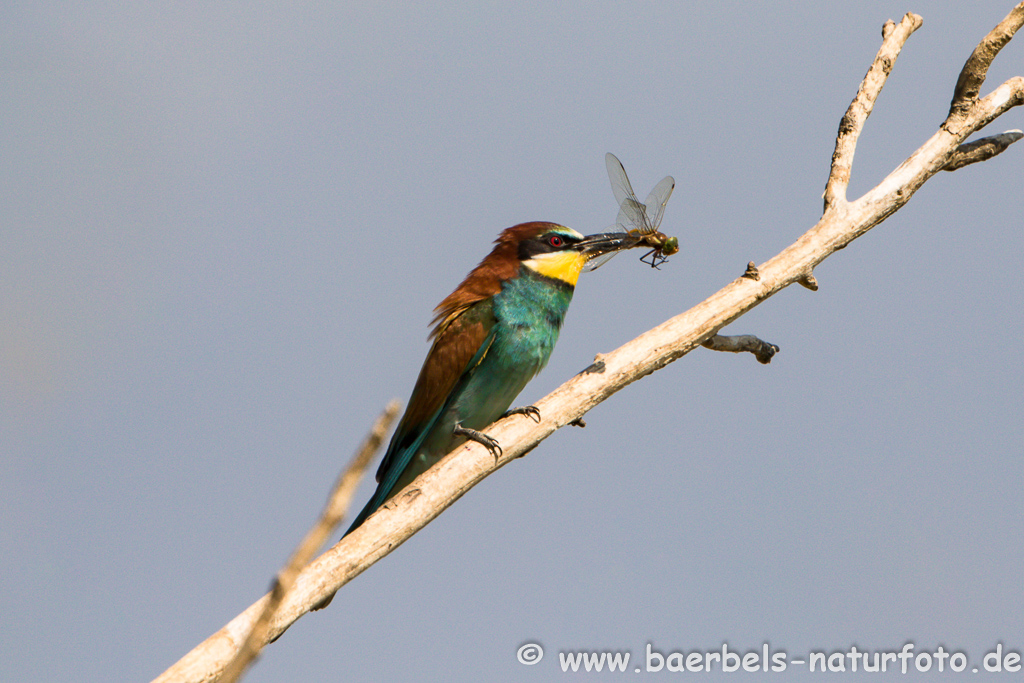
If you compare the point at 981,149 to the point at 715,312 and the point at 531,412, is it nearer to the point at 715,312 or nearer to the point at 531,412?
the point at 715,312

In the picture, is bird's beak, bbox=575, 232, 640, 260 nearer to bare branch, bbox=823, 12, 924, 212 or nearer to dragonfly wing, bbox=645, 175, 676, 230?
dragonfly wing, bbox=645, 175, 676, 230

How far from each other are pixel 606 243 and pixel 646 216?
295mm

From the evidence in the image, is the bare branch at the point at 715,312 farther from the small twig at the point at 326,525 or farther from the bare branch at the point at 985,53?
the small twig at the point at 326,525

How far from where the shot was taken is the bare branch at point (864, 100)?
3.96m

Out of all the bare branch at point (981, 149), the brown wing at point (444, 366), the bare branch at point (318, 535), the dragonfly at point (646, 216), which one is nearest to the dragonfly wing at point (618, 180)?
the dragonfly at point (646, 216)

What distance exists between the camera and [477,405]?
435 cm

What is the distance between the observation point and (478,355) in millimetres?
4375

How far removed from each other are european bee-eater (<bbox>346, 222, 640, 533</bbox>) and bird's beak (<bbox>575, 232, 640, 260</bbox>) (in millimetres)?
142

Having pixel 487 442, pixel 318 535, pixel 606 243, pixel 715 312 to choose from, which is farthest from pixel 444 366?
pixel 318 535

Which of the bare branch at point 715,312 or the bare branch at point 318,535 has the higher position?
the bare branch at point 715,312

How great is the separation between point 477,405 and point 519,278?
747mm

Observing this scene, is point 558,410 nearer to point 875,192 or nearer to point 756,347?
point 756,347

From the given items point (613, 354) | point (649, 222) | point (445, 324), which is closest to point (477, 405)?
point (445, 324)

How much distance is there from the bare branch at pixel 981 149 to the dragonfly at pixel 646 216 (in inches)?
57.8
